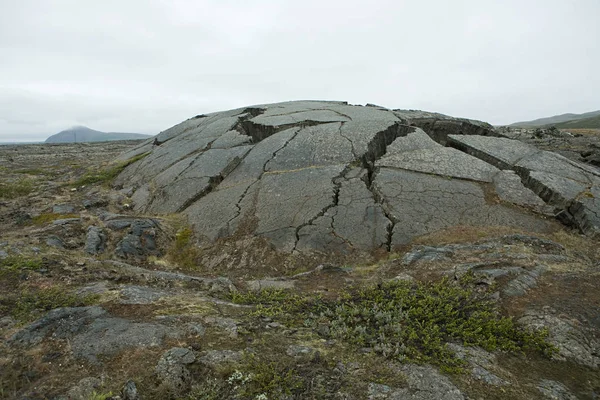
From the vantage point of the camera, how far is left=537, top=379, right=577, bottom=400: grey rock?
3.62 metres

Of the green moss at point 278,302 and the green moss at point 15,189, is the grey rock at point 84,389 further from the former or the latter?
the green moss at point 15,189

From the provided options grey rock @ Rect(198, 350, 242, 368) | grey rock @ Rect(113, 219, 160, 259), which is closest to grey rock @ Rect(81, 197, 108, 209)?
grey rock @ Rect(113, 219, 160, 259)

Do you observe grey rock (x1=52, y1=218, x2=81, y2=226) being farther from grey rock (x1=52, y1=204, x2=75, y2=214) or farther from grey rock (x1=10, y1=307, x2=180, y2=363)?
grey rock (x1=10, y1=307, x2=180, y2=363)

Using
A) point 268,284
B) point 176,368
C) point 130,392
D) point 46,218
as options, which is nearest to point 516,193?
point 268,284

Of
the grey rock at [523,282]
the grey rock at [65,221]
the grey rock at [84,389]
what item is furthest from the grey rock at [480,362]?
the grey rock at [65,221]

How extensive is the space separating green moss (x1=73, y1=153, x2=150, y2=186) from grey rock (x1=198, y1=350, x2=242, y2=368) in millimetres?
14028

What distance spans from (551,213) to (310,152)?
747 centimetres

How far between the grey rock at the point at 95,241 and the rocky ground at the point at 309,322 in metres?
0.08

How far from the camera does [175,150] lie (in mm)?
15516

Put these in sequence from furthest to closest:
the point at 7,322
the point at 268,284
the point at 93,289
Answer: the point at 268,284 < the point at 93,289 < the point at 7,322

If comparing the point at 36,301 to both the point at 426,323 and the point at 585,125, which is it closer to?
the point at 426,323

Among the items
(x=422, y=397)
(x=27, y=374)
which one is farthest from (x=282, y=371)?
(x=27, y=374)

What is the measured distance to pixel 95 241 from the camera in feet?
28.2

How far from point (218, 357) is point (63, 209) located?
1033 centimetres
